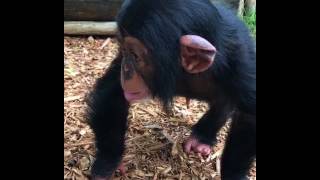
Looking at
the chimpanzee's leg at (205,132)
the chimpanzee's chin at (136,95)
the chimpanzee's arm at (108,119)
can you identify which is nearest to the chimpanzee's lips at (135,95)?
the chimpanzee's chin at (136,95)

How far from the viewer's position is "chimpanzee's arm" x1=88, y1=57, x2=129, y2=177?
1717 mm

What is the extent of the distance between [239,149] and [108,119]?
479mm

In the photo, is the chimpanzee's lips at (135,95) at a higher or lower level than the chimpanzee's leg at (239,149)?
higher

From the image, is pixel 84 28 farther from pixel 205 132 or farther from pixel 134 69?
pixel 134 69

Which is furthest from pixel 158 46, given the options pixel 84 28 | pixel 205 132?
pixel 84 28

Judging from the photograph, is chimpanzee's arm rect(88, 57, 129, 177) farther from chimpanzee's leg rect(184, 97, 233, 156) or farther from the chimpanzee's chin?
chimpanzee's leg rect(184, 97, 233, 156)

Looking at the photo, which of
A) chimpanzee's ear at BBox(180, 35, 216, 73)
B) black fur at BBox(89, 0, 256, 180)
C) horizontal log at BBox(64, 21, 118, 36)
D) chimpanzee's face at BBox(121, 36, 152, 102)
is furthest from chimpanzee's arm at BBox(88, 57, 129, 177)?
horizontal log at BBox(64, 21, 118, 36)

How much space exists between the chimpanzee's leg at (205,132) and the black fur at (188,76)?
0.07 metres

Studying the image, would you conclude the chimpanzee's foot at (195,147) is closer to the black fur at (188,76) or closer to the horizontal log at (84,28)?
the black fur at (188,76)

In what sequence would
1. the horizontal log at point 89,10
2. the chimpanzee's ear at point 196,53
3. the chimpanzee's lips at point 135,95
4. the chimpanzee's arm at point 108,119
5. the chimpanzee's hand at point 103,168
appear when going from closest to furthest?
the chimpanzee's ear at point 196,53 → the chimpanzee's lips at point 135,95 → the chimpanzee's arm at point 108,119 → the chimpanzee's hand at point 103,168 → the horizontal log at point 89,10

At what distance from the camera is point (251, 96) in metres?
1.58

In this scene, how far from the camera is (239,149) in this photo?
1.69 m

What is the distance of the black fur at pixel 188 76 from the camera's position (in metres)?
1.44
